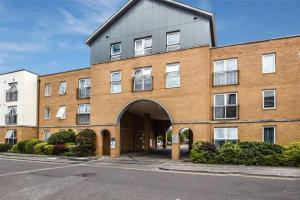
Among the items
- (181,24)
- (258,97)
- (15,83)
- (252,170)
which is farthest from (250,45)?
(15,83)

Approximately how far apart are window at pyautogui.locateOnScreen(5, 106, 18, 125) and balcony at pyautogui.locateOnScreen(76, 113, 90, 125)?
27.0 feet

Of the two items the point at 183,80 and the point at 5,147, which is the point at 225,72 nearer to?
the point at 183,80

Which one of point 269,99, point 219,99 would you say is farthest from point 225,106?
point 269,99

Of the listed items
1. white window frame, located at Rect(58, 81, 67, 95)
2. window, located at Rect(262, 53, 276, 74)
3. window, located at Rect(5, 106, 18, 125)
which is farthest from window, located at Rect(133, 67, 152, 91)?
window, located at Rect(5, 106, 18, 125)

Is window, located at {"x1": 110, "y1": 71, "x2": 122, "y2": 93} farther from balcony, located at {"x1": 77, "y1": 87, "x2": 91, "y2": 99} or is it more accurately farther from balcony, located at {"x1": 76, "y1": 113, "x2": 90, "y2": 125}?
balcony, located at {"x1": 76, "y1": 113, "x2": 90, "y2": 125}

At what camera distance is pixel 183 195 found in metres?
10.3

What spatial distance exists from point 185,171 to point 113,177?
4.44 m

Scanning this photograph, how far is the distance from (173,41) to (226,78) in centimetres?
528

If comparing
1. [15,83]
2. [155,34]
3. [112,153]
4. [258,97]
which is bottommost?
[112,153]

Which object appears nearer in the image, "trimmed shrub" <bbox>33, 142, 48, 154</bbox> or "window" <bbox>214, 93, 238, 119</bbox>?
"window" <bbox>214, 93, 238, 119</bbox>

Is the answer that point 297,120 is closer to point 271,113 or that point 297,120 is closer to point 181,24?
point 271,113

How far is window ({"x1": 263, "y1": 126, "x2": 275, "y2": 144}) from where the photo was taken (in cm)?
2052

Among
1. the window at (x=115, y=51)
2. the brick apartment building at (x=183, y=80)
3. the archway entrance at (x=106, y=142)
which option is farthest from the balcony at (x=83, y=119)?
the window at (x=115, y=51)

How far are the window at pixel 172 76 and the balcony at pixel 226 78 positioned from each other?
2.81 m
